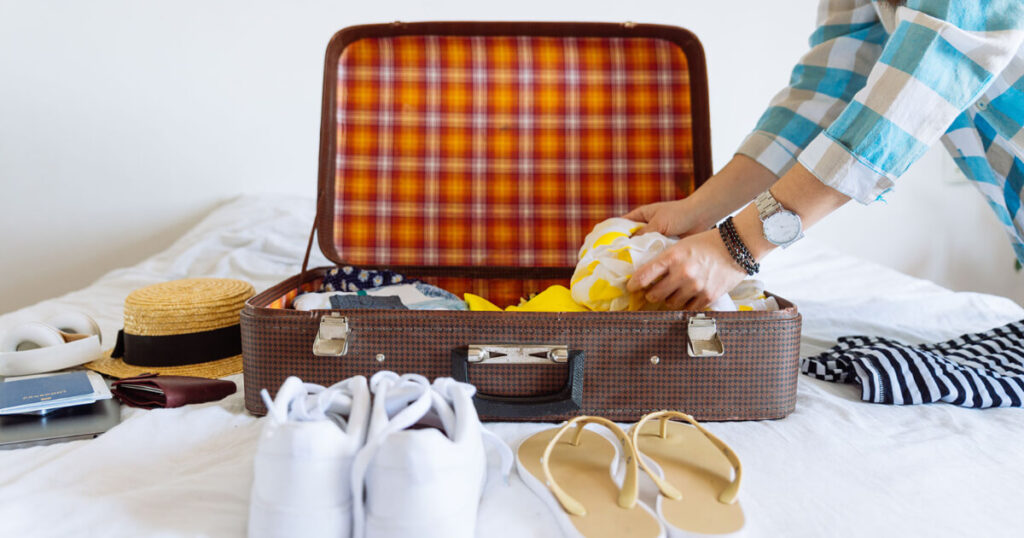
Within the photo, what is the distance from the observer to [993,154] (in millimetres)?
Answer: 1099

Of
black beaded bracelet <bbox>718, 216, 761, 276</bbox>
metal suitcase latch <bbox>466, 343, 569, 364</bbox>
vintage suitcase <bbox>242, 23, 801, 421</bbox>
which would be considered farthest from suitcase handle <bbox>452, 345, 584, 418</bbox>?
vintage suitcase <bbox>242, 23, 801, 421</bbox>

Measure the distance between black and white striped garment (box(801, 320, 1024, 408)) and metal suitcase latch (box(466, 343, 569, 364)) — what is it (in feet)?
1.57

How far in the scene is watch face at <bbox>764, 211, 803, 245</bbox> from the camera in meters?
0.88

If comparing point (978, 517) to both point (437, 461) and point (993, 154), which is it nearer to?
point (437, 461)

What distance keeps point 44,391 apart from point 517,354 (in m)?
0.66

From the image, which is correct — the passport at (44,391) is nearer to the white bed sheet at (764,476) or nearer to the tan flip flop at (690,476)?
the white bed sheet at (764,476)

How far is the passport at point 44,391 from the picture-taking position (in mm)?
900

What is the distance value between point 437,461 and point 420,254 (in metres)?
0.85

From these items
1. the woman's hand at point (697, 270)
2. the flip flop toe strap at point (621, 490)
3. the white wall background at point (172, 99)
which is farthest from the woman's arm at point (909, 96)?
the white wall background at point (172, 99)

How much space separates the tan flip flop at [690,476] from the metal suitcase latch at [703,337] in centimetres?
10

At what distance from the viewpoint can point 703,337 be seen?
877 mm

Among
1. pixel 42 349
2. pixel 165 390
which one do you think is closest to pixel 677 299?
pixel 165 390

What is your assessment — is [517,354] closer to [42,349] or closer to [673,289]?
[673,289]

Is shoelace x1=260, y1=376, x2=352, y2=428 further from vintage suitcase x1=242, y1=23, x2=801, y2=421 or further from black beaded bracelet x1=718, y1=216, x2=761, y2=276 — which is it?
vintage suitcase x1=242, y1=23, x2=801, y2=421
